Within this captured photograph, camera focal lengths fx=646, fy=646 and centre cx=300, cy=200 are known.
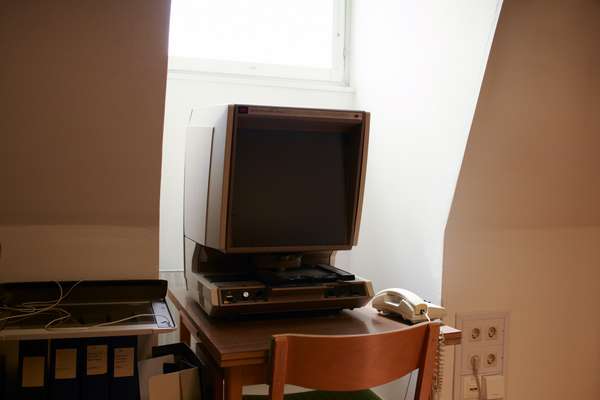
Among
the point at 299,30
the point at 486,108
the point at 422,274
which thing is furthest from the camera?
the point at 299,30

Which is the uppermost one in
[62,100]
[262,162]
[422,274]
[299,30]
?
[299,30]

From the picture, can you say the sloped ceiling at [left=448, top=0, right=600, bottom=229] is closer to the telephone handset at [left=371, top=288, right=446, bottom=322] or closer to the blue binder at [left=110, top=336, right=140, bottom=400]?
the telephone handset at [left=371, top=288, right=446, bottom=322]

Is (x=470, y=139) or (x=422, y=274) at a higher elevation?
(x=470, y=139)

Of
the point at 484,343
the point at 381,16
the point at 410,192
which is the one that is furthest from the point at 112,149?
the point at 484,343

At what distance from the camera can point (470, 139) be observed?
216 cm

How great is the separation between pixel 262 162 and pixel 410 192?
746 mm

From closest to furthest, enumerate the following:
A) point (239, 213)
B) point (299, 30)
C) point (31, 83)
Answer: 1. point (31, 83)
2. point (239, 213)
3. point (299, 30)

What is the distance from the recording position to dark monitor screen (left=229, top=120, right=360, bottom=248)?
6.47ft

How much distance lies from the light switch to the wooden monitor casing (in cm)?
85

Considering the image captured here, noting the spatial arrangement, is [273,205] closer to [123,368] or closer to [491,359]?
[123,368]

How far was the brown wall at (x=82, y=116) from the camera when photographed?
5.87 feet

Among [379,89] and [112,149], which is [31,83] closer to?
[112,149]

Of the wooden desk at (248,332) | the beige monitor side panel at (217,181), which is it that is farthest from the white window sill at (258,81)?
the wooden desk at (248,332)

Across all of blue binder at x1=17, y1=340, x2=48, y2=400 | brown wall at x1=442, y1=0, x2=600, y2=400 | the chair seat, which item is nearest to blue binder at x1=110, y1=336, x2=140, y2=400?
blue binder at x1=17, y1=340, x2=48, y2=400
